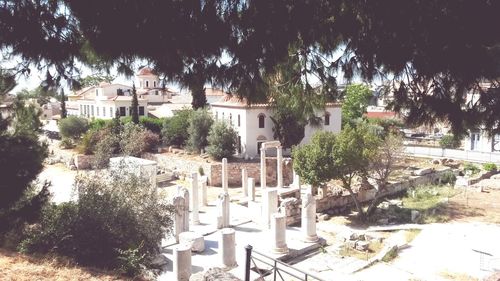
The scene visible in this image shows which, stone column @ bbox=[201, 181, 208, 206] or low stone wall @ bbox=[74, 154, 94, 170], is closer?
stone column @ bbox=[201, 181, 208, 206]

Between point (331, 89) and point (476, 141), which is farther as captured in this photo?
point (476, 141)

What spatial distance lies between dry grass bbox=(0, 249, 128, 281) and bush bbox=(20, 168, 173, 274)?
52 cm

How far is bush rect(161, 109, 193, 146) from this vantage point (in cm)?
3622

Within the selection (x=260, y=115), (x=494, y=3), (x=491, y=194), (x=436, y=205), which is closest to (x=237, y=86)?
(x=494, y=3)

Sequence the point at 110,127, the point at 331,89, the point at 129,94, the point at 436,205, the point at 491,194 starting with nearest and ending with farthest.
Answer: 1. the point at 331,89
2. the point at 436,205
3. the point at 491,194
4. the point at 110,127
5. the point at 129,94

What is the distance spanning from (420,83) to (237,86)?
270 cm

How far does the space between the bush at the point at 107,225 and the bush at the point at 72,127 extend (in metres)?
29.4

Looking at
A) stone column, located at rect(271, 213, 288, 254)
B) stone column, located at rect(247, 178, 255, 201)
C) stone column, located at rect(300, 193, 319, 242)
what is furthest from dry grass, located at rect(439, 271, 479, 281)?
stone column, located at rect(247, 178, 255, 201)

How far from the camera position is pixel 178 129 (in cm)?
3628

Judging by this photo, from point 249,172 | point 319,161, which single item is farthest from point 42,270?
point 249,172

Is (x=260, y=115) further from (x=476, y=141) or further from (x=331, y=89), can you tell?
(x=331, y=89)

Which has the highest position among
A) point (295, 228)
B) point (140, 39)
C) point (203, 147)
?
point (140, 39)

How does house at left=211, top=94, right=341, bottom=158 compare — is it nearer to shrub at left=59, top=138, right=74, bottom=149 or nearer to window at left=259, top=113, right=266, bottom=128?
window at left=259, top=113, right=266, bottom=128

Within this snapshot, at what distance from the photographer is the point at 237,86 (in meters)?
6.50
